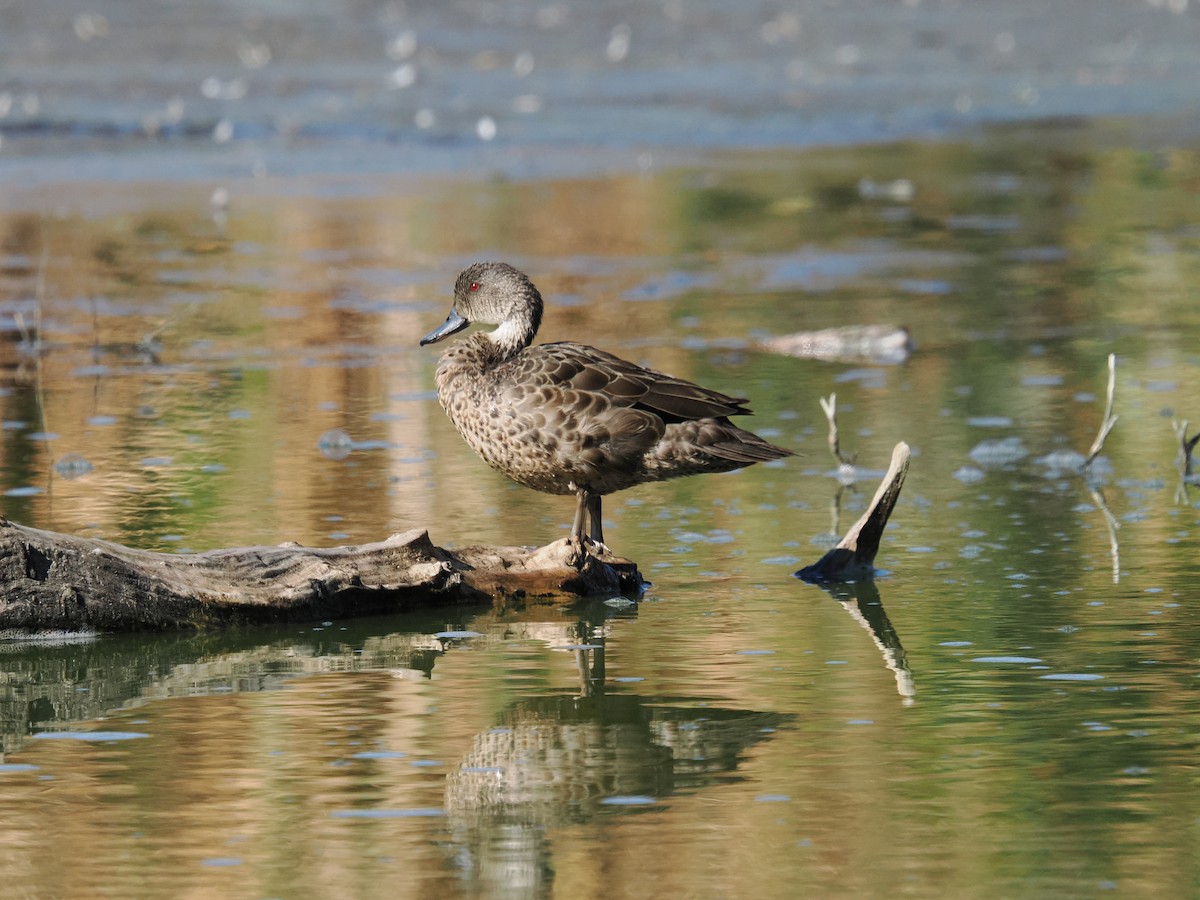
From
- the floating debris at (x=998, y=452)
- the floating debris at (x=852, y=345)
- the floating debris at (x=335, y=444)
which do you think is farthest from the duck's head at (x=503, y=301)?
the floating debris at (x=852, y=345)

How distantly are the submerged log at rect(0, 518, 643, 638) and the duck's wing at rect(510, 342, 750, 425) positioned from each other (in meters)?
0.58

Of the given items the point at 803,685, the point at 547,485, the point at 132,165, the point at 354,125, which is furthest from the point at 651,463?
the point at 354,125

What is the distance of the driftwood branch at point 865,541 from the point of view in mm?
7949

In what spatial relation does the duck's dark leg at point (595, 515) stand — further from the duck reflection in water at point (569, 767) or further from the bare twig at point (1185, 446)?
the bare twig at point (1185, 446)

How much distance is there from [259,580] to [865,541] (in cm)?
221

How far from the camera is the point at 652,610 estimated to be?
758 cm

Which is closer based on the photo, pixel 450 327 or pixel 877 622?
pixel 877 622

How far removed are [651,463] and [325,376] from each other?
5167 millimetres

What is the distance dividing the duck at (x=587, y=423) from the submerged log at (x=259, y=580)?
0.21 m

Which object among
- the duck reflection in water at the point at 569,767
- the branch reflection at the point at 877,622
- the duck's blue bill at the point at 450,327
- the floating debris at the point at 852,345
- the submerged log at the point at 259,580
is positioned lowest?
the duck reflection in water at the point at 569,767

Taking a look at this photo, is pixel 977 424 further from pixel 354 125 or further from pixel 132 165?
pixel 354 125

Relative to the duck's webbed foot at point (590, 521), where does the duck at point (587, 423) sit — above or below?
above

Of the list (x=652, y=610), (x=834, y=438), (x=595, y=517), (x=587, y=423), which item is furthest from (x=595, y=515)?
(x=834, y=438)

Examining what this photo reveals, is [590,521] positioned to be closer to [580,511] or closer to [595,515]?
[595,515]
